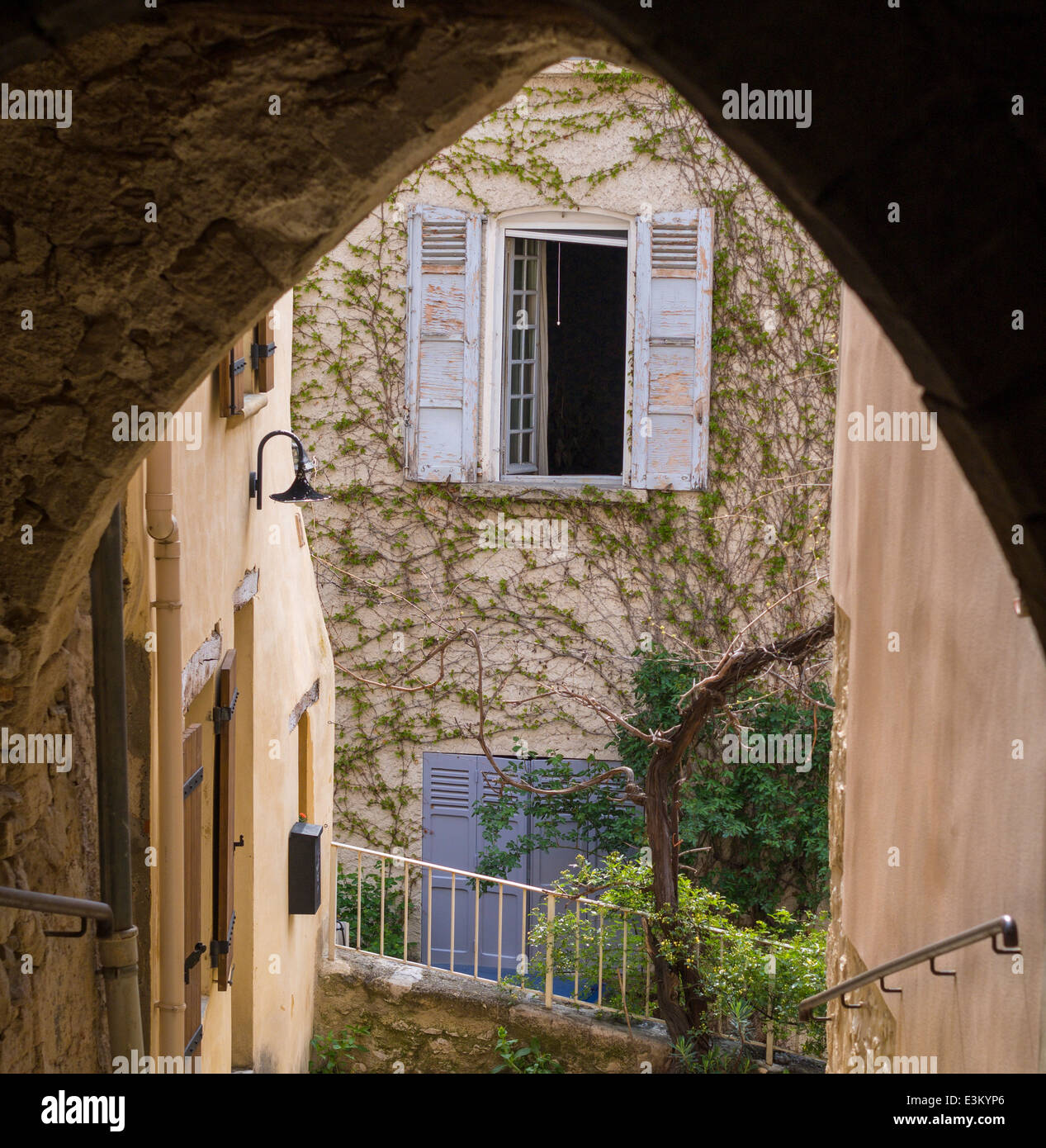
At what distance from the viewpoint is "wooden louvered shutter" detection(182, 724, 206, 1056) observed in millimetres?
3801

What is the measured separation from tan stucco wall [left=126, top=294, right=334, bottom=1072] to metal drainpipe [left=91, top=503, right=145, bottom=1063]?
305mm

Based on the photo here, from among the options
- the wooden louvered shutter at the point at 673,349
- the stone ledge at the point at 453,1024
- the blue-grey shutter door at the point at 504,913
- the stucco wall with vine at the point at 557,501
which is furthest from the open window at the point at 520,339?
the stone ledge at the point at 453,1024

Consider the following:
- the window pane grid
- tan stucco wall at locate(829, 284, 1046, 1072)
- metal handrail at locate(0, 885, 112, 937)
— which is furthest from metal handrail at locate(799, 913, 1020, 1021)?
the window pane grid

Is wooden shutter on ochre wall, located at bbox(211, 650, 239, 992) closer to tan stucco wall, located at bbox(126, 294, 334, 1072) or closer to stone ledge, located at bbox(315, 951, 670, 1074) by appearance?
tan stucco wall, located at bbox(126, 294, 334, 1072)

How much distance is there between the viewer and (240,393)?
4801 mm

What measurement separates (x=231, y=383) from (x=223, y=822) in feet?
5.36

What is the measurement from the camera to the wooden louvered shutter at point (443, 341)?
831 centimetres

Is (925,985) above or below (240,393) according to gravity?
below

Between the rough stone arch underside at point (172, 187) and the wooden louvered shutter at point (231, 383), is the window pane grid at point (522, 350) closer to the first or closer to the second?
the wooden louvered shutter at point (231, 383)

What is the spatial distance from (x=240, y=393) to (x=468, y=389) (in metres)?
3.67

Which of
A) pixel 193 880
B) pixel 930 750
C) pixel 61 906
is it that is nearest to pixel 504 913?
pixel 193 880
